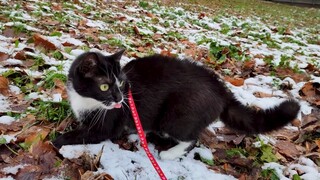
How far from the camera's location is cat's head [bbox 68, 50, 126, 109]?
221 cm

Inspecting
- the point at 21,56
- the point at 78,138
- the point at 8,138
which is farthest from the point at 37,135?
the point at 21,56

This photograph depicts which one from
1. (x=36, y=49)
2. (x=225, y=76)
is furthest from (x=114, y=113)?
(x=225, y=76)

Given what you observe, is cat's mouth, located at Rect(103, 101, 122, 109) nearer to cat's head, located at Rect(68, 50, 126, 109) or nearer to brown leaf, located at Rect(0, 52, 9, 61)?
cat's head, located at Rect(68, 50, 126, 109)

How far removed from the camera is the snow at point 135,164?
2188 mm

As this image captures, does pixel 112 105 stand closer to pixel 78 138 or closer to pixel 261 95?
pixel 78 138

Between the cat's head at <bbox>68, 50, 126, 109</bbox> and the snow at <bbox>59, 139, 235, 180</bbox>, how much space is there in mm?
351

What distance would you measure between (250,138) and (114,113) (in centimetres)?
133

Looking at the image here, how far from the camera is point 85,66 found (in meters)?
2.19

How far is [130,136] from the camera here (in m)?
2.64

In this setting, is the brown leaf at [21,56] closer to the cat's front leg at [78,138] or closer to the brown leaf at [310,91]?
the cat's front leg at [78,138]

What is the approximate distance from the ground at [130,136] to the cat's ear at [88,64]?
56cm

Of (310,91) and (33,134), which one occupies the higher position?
(310,91)

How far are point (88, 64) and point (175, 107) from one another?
30.6 inches

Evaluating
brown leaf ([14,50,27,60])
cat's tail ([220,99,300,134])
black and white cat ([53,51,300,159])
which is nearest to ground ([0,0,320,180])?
brown leaf ([14,50,27,60])
